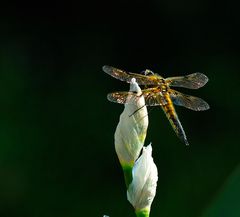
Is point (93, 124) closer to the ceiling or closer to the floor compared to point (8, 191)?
closer to the ceiling

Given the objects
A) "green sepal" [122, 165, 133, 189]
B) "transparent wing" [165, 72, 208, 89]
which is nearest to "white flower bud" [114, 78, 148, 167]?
"green sepal" [122, 165, 133, 189]

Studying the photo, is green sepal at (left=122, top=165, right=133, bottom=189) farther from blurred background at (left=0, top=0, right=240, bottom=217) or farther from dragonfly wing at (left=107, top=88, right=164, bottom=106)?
blurred background at (left=0, top=0, right=240, bottom=217)

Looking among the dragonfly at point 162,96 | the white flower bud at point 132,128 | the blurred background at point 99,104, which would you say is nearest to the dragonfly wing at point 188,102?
the dragonfly at point 162,96

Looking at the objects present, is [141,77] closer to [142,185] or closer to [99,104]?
[142,185]

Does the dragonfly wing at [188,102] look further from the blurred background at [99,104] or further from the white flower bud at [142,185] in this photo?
the blurred background at [99,104]

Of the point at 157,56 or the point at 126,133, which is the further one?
the point at 157,56

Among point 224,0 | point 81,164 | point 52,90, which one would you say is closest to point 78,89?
point 52,90

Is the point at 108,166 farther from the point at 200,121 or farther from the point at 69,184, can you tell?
the point at 200,121
